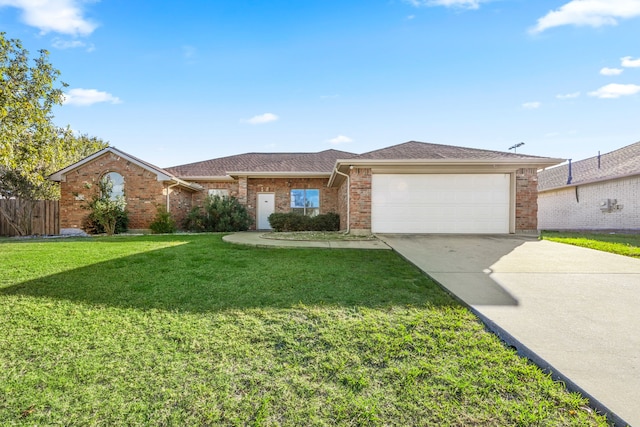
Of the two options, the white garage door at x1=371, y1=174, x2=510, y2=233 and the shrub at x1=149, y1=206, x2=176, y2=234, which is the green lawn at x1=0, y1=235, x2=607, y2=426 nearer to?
the white garage door at x1=371, y1=174, x2=510, y2=233

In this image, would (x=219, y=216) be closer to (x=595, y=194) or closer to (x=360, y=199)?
(x=360, y=199)

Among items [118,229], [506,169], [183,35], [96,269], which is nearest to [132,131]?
[118,229]

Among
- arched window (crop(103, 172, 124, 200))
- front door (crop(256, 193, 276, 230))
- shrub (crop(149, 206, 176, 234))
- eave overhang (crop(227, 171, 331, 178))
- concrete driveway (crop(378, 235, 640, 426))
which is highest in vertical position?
eave overhang (crop(227, 171, 331, 178))

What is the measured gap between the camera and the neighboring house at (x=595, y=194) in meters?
13.6

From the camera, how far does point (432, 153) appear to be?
11000mm

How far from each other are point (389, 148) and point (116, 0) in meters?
9.60

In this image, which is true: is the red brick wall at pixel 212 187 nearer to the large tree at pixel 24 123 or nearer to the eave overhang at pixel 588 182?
the large tree at pixel 24 123

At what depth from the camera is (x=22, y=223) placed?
1314 cm

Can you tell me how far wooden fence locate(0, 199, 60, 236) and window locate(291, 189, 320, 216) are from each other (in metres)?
10.7

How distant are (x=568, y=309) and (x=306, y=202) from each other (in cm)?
1323

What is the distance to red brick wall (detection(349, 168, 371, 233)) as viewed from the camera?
416 inches

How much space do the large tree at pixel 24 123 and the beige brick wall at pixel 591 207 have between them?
21610 mm

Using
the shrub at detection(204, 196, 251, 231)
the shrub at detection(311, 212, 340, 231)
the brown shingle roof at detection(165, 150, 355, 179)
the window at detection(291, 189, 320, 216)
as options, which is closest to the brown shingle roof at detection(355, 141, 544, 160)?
the shrub at detection(311, 212, 340, 231)

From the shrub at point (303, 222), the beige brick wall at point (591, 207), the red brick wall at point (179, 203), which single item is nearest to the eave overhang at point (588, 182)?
the beige brick wall at point (591, 207)
